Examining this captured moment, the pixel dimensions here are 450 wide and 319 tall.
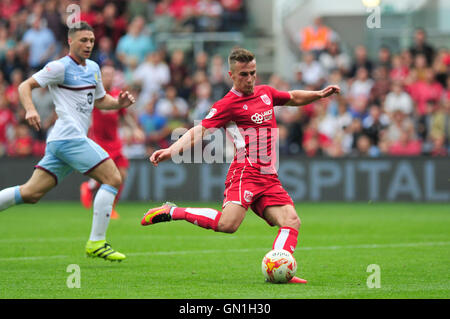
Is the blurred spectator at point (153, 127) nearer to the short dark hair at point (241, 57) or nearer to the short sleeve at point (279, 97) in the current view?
the short sleeve at point (279, 97)

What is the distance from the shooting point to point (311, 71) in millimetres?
20219

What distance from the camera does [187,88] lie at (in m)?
20.3

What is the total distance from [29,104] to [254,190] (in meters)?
2.48

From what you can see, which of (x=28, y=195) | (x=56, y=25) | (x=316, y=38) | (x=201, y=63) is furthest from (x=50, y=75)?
(x=56, y=25)

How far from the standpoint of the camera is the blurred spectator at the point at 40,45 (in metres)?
21.3

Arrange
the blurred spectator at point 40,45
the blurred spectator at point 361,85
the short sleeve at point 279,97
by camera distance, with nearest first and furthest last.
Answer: the short sleeve at point 279,97
the blurred spectator at point 361,85
the blurred spectator at point 40,45

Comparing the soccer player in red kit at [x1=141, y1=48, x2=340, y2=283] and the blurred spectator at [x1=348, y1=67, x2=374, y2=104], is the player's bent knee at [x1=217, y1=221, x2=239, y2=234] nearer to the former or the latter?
the soccer player in red kit at [x1=141, y1=48, x2=340, y2=283]

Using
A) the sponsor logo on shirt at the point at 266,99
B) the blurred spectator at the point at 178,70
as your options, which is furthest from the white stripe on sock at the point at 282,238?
the blurred spectator at the point at 178,70

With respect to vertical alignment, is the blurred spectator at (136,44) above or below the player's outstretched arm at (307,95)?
above

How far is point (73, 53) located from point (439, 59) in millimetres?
12594

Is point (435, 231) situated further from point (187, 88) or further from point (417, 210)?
point (187, 88)

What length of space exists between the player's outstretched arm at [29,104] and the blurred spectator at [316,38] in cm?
1292
